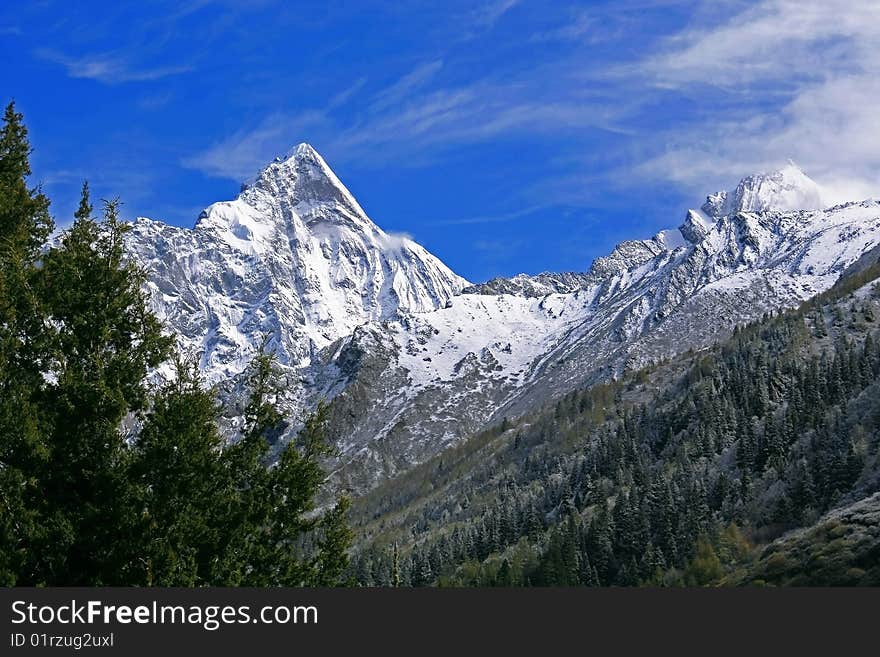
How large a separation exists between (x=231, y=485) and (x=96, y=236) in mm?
8636

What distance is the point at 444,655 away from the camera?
67.4 feet

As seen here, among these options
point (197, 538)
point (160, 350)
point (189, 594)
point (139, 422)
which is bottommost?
point (189, 594)

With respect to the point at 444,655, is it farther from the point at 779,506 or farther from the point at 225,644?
the point at 779,506

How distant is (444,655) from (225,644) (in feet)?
14.7

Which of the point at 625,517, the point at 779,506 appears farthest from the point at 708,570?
the point at 625,517

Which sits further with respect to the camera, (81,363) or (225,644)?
(81,363)

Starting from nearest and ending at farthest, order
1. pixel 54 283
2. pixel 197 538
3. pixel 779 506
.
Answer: pixel 197 538, pixel 54 283, pixel 779 506

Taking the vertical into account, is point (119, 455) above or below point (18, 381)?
below

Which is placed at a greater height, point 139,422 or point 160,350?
point 160,350

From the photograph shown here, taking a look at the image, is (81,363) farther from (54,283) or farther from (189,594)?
(189,594)

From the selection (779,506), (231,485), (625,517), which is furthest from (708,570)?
(231,485)

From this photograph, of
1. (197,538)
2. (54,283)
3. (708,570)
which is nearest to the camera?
(197,538)

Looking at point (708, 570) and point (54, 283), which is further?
point (708, 570)

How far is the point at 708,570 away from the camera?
518 feet
